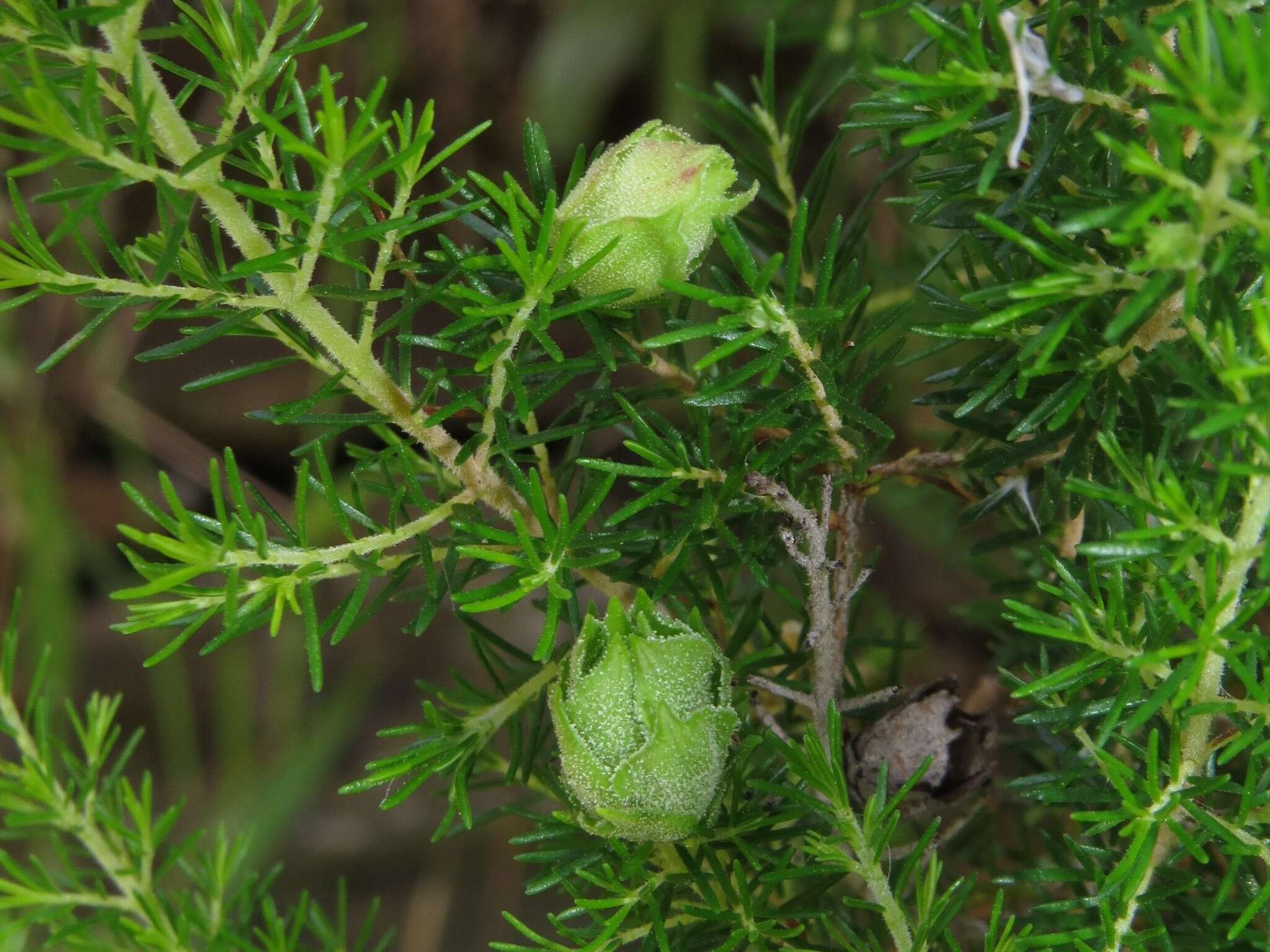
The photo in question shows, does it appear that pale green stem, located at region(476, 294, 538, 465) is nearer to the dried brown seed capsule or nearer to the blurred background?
the dried brown seed capsule

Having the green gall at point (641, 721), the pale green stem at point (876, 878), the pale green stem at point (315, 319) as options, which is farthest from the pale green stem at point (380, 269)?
the pale green stem at point (876, 878)

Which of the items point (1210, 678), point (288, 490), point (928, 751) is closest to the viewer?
point (1210, 678)

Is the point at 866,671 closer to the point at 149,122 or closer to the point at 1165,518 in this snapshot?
the point at 1165,518

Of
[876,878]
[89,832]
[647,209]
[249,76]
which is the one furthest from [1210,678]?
[89,832]

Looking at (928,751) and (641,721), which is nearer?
(641,721)

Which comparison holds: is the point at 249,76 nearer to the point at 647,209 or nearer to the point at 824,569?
the point at 647,209

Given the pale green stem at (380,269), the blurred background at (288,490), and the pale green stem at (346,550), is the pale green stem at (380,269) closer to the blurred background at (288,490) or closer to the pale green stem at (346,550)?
the pale green stem at (346,550)
